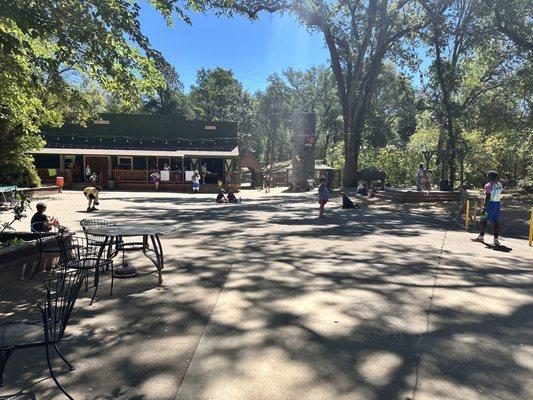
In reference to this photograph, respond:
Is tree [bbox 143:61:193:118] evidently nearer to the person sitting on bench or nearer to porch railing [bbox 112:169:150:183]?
porch railing [bbox 112:169:150:183]

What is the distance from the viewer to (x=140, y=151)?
105 feet

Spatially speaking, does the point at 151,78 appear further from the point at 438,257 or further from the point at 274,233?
the point at 438,257

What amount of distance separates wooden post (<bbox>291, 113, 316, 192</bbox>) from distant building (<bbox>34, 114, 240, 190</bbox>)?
14.9ft

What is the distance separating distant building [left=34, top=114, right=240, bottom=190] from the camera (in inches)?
1225

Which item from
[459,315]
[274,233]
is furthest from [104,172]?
[459,315]

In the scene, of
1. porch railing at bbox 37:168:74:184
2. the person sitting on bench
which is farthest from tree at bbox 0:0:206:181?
porch railing at bbox 37:168:74:184

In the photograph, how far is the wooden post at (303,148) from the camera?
31.5 m

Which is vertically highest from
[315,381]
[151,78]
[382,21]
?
[382,21]

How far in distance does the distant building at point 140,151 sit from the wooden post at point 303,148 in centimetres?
454

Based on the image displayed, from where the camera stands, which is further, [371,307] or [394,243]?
[394,243]

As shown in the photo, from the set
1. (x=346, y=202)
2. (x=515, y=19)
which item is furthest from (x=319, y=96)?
(x=346, y=202)

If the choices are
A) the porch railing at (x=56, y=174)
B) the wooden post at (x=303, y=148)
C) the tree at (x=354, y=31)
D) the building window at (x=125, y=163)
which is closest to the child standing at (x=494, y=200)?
the tree at (x=354, y=31)

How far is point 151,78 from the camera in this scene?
26.6 ft

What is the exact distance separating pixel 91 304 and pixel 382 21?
2329cm
